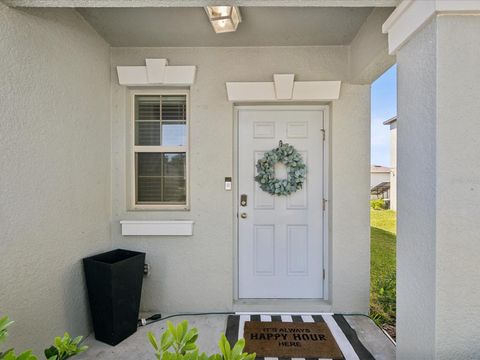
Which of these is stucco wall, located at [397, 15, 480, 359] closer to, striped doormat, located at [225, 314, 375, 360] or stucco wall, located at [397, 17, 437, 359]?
stucco wall, located at [397, 17, 437, 359]

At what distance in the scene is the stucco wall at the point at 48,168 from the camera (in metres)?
1.64

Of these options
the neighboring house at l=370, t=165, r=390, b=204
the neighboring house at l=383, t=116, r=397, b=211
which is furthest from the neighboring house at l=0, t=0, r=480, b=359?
the neighboring house at l=370, t=165, r=390, b=204

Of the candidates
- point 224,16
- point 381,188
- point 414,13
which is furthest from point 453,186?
point 381,188

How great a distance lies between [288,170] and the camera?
2.70 metres

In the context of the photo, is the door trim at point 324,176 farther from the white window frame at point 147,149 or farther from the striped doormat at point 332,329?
the white window frame at point 147,149

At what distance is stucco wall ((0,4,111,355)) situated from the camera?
1641mm

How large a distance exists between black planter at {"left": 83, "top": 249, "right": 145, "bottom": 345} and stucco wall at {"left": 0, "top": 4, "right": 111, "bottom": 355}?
5.2 inches

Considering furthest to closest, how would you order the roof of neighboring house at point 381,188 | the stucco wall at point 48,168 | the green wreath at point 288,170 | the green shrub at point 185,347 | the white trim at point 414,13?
the roof of neighboring house at point 381,188 → the green wreath at point 288,170 → the stucco wall at point 48,168 → the white trim at point 414,13 → the green shrub at point 185,347

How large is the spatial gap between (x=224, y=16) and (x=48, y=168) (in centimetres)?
168

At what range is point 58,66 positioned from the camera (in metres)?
1.99

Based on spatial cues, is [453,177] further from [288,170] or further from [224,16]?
[224,16]

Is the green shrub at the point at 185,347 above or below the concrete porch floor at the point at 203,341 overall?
above

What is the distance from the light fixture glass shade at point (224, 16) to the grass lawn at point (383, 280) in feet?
9.46

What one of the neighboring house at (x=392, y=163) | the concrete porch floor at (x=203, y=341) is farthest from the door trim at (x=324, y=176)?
the neighboring house at (x=392, y=163)
